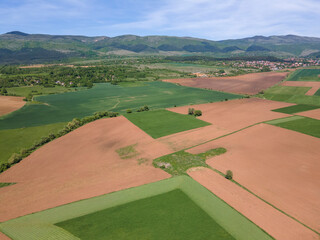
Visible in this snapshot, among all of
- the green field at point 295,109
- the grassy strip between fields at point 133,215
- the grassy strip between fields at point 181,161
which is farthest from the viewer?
the green field at point 295,109

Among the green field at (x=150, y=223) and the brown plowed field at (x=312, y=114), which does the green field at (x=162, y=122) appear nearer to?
the green field at (x=150, y=223)

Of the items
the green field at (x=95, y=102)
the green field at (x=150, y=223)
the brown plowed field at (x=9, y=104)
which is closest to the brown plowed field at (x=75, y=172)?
the green field at (x=150, y=223)

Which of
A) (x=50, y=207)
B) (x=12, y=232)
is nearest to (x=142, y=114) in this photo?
(x=50, y=207)

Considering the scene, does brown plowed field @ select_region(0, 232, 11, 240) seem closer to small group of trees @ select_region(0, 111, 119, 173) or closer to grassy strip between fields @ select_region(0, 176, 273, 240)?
grassy strip between fields @ select_region(0, 176, 273, 240)

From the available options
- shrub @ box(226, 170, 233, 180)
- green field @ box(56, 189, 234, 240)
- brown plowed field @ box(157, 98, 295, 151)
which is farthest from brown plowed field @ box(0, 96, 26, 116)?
shrub @ box(226, 170, 233, 180)

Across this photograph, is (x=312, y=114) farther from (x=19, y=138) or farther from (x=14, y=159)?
(x=19, y=138)

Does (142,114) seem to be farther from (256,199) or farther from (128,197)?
(256,199)

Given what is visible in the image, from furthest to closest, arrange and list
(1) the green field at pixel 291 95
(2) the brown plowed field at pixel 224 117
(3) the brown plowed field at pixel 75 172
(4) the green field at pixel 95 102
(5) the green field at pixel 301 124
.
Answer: (1) the green field at pixel 291 95 < (4) the green field at pixel 95 102 < (5) the green field at pixel 301 124 < (2) the brown plowed field at pixel 224 117 < (3) the brown plowed field at pixel 75 172
